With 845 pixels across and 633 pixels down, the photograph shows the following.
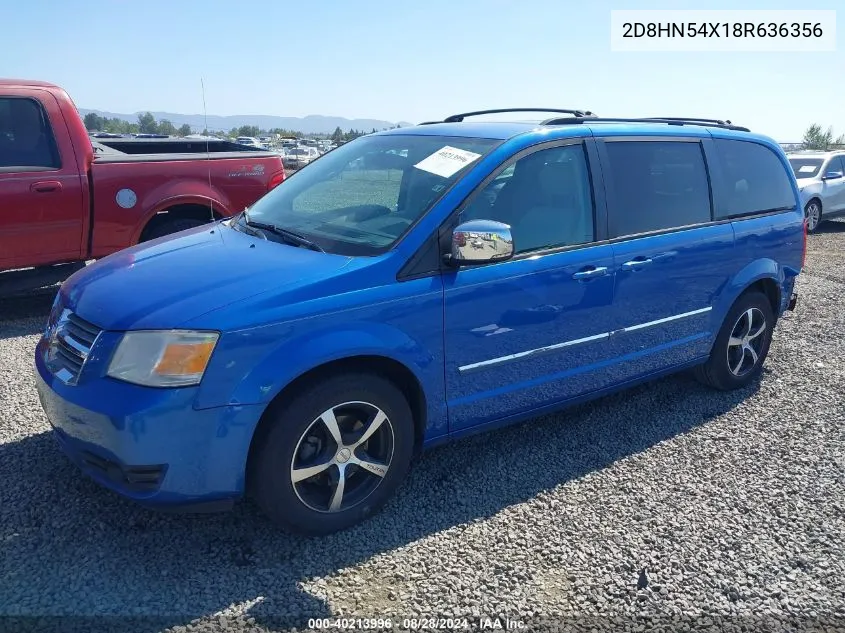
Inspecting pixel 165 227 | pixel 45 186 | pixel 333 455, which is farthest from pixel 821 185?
pixel 333 455

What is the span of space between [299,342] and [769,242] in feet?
11.8

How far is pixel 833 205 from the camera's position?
13617mm

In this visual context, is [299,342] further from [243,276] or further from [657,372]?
[657,372]

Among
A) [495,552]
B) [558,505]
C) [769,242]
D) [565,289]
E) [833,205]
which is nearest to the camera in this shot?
[495,552]

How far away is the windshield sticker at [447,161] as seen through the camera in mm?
3479

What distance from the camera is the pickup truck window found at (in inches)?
228

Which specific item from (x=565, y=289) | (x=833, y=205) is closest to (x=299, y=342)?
(x=565, y=289)

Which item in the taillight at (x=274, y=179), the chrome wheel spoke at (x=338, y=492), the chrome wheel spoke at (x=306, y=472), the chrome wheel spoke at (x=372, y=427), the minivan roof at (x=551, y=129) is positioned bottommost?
the chrome wheel spoke at (x=338, y=492)

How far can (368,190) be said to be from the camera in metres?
3.83

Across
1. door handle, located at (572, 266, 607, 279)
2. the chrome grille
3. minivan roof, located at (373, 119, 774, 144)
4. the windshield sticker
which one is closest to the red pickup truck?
minivan roof, located at (373, 119, 774, 144)

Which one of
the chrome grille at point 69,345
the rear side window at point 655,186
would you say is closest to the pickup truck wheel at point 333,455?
the chrome grille at point 69,345

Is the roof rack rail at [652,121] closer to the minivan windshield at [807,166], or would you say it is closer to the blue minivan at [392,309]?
the blue minivan at [392,309]

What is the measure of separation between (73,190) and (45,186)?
0.21m

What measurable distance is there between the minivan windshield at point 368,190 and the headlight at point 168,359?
0.83 meters
